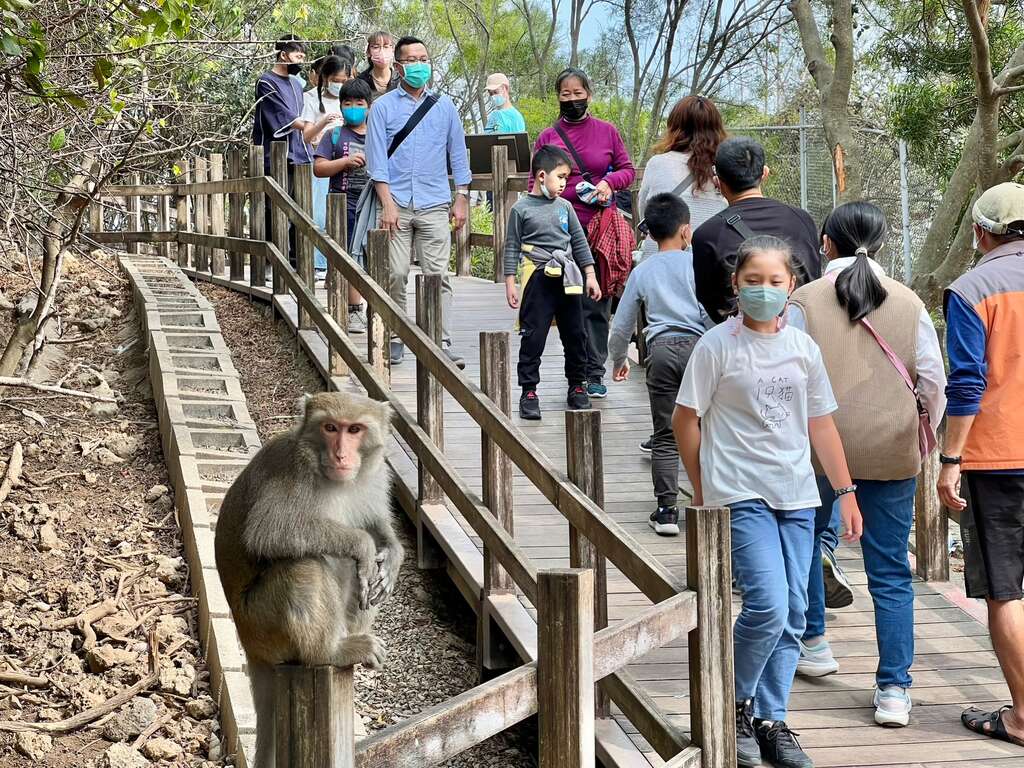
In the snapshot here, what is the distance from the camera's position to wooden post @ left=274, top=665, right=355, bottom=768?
246 cm

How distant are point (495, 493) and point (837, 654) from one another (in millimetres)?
1517

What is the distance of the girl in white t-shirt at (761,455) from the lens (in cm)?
409

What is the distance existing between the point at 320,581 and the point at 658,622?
96 centimetres

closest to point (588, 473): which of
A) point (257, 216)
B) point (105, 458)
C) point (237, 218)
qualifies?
point (105, 458)

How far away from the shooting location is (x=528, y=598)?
16.0 ft

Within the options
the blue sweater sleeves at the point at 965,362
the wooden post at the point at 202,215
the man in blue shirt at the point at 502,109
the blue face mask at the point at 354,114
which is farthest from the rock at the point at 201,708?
the man in blue shirt at the point at 502,109

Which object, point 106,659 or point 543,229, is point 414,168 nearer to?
point 543,229

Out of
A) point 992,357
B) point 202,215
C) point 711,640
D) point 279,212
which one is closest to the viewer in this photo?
point 711,640

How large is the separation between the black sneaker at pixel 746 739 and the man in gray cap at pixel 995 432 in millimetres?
929

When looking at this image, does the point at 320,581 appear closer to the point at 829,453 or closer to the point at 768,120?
the point at 829,453

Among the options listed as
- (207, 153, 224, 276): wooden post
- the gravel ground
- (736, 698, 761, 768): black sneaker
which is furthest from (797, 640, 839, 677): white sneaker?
(207, 153, 224, 276): wooden post

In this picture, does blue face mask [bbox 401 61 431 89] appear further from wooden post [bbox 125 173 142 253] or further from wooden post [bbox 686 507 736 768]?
wooden post [bbox 125 173 142 253]

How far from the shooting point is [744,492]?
4.11 metres

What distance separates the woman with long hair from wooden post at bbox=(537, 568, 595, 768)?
13.2 ft
